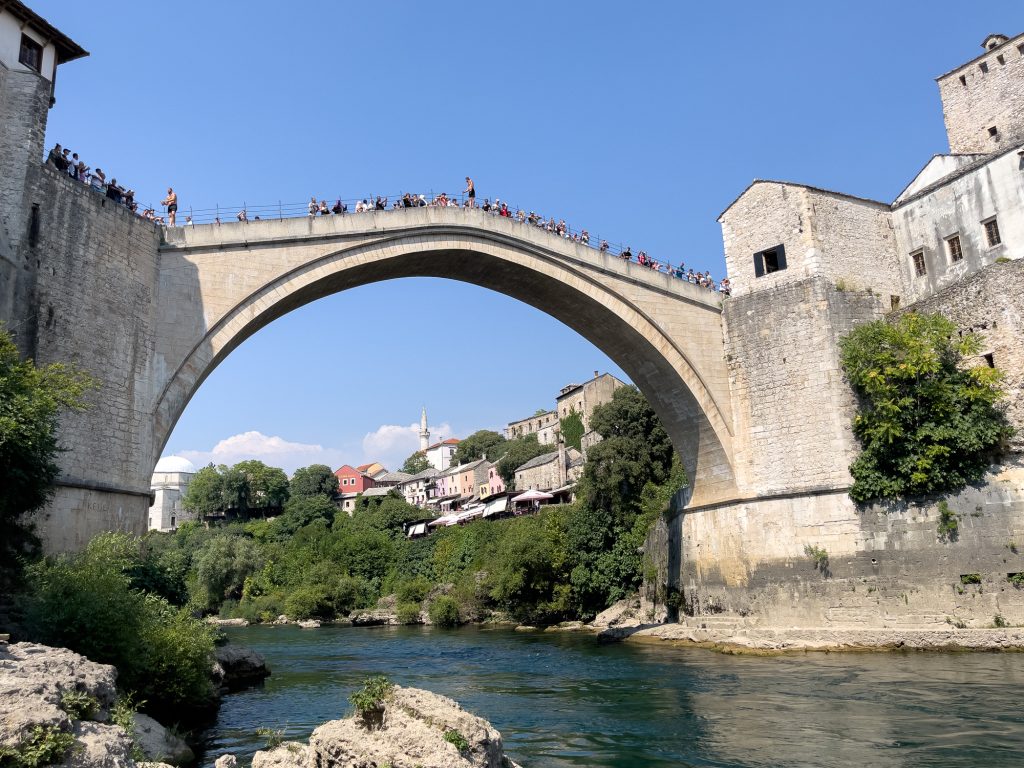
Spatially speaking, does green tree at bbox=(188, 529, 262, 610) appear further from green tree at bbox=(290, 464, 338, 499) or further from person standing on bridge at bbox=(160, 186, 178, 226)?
person standing on bridge at bbox=(160, 186, 178, 226)

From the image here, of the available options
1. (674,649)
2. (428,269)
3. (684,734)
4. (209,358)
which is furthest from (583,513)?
(684,734)

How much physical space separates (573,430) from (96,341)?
141ft

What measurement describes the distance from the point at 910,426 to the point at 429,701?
12075mm

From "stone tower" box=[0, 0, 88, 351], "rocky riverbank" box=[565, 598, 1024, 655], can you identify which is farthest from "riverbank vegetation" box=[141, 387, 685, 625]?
"rocky riverbank" box=[565, 598, 1024, 655]

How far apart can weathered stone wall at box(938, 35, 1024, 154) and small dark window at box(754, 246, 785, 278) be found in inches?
307

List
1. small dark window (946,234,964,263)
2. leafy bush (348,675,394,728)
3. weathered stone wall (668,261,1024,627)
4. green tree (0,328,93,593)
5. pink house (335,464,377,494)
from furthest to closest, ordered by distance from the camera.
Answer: pink house (335,464,377,494)
small dark window (946,234,964,263)
weathered stone wall (668,261,1024,627)
green tree (0,328,93,593)
leafy bush (348,675,394,728)

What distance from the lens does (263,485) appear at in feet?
200

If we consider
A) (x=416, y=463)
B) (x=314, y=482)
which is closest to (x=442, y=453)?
(x=416, y=463)

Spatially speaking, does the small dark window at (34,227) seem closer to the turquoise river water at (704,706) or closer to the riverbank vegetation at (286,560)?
the riverbank vegetation at (286,560)

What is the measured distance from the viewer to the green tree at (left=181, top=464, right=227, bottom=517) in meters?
60.7

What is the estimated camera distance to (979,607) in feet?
43.8

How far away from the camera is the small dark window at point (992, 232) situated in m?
15.6

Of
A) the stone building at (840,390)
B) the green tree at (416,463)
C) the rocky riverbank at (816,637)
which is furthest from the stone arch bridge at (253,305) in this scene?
the green tree at (416,463)

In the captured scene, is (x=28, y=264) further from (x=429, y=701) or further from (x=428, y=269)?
(x=429, y=701)
